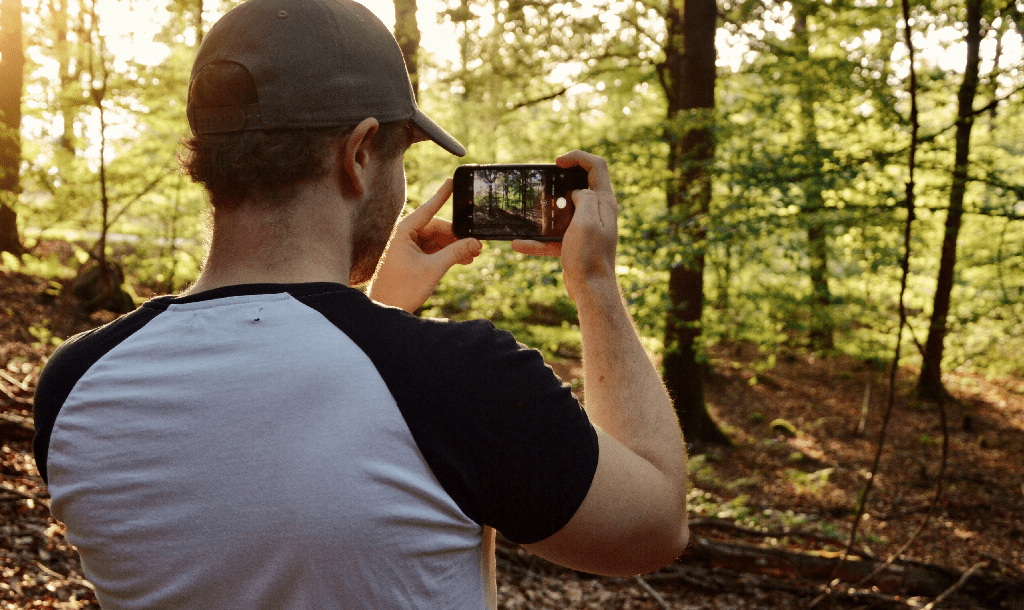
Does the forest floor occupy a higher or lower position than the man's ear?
lower

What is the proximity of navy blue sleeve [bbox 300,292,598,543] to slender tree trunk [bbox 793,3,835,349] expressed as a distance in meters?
6.25

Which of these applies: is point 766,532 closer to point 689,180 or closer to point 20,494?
point 689,180

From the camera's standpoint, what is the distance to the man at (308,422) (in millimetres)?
865

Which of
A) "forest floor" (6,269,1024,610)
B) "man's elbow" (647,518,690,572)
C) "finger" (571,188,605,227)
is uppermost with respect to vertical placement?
"finger" (571,188,605,227)

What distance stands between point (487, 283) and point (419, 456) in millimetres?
6401

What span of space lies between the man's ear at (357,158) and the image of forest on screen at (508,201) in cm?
72


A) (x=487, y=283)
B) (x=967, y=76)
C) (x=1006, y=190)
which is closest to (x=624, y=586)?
(x=487, y=283)

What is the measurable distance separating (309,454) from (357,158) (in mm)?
523

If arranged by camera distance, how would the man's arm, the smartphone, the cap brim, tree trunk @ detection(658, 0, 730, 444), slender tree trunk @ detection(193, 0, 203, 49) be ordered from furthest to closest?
tree trunk @ detection(658, 0, 730, 444) < slender tree trunk @ detection(193, 0, 203, 49) < the smartphone < the cap brim < the man's arm

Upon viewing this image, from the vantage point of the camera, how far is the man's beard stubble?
1158 mm

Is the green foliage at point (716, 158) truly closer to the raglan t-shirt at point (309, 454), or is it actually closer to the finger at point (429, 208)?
the finger at point (429, 208)

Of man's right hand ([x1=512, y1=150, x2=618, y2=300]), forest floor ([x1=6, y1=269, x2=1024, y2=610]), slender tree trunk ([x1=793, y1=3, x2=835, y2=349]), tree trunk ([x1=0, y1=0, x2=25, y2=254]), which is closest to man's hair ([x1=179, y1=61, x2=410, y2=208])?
man's right hand ([x1=512, y1=150, x2=618, y2=300])

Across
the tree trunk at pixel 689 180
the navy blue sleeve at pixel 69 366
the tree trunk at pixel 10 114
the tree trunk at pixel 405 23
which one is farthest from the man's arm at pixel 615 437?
the tree trunk at pixel 10 114

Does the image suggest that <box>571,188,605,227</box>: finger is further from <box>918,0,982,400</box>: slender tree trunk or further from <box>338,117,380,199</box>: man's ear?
<box>918,0,982,400</box>: slender tree trunk
